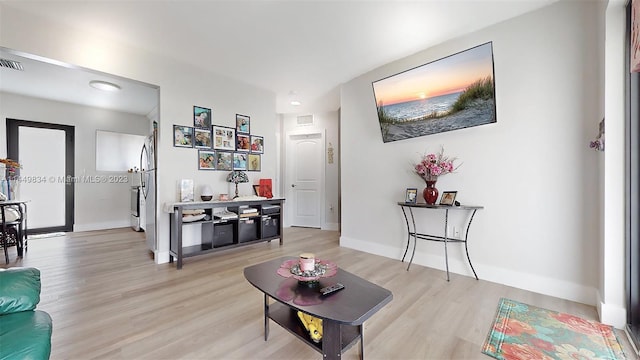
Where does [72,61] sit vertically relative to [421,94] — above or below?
above

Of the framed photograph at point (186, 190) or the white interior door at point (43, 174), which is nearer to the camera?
the framed photograph at point (186, 190)

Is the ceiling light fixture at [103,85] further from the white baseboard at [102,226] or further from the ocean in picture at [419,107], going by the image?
the ocean in picture at [419,107]

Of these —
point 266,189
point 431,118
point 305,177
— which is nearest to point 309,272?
point 431,118

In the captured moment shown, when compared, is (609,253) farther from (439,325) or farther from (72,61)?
(72,61)

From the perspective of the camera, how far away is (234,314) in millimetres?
1997

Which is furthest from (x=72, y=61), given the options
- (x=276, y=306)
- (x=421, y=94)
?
(x=421, y=94)

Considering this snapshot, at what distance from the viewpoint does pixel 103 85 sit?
13.4ft

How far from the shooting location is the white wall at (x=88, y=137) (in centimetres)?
461

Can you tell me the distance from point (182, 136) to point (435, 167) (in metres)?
3.31

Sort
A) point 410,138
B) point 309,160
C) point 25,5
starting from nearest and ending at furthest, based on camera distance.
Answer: point 25,5, point 410,138, point 309,160

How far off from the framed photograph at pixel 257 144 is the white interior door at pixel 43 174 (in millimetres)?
4111

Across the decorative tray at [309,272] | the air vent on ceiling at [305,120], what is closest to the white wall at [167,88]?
the air vent on ceiling at [305,120]

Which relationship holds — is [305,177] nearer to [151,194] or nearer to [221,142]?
[221,142]

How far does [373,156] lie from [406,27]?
168cm
